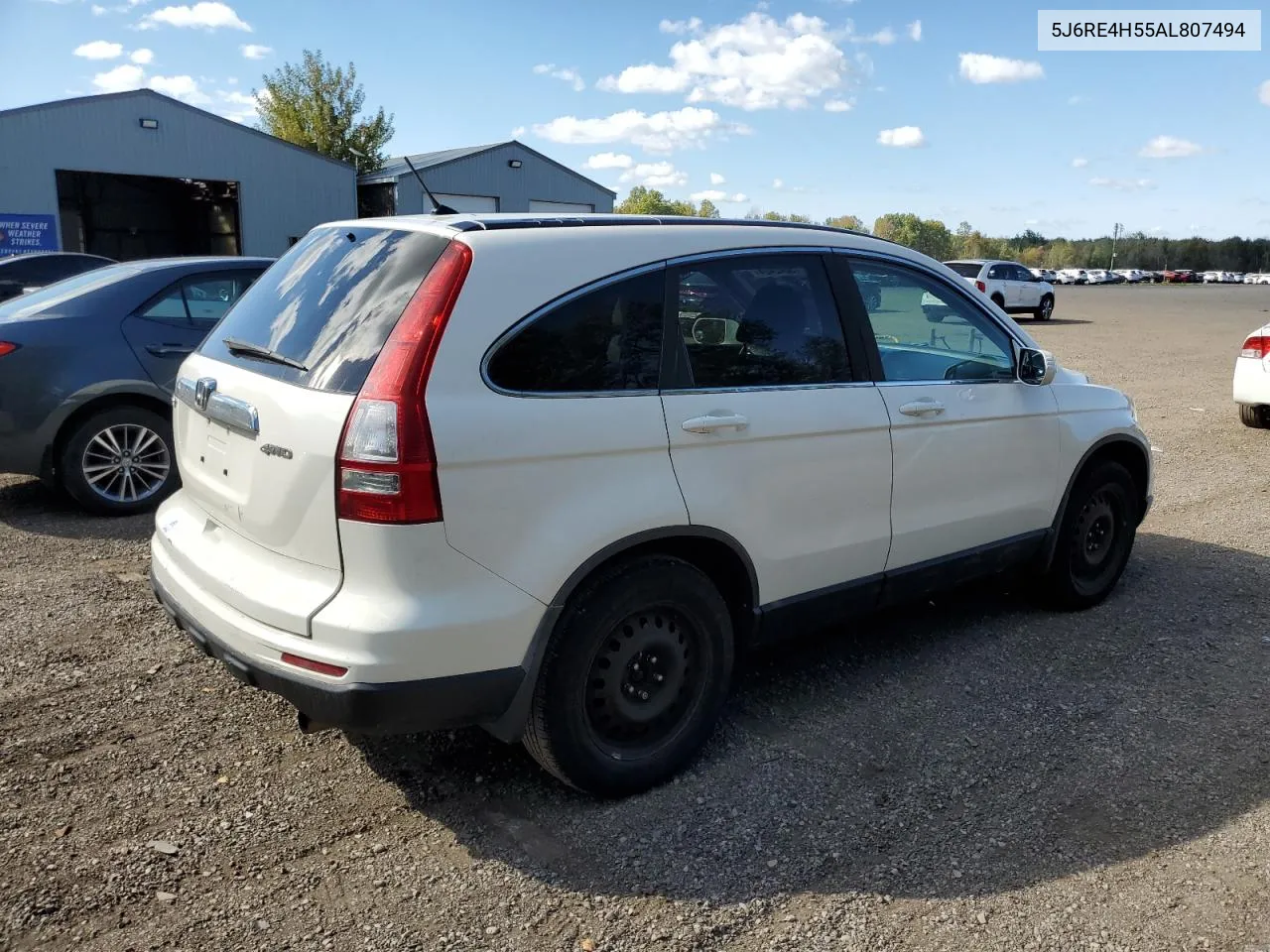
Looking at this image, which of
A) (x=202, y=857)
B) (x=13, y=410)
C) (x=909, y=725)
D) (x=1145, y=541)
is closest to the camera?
(x=202, y=857)

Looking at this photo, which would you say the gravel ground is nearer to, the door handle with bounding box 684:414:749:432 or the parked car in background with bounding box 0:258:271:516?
the door handle with bounding box 684:414:749:432

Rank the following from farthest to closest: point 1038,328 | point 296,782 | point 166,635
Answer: point 1038,328 < point 166,635 < point 296,782

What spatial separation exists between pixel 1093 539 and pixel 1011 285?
82.4ft

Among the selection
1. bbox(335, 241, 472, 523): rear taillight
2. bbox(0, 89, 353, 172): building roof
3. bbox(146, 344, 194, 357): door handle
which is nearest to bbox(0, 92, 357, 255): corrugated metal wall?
bbox(0, 89, 353, 172): building roof

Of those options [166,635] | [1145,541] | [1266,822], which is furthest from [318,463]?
[1145,541]

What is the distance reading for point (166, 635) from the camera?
175 inches

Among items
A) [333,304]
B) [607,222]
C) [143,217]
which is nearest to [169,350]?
[333,304]

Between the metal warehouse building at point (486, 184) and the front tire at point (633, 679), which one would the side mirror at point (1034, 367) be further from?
the metal warehouse building at point (486, 184)

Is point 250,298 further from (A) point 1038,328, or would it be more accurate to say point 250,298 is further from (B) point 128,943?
(A) point 1038,328

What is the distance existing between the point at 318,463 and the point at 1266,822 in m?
→ 3.18

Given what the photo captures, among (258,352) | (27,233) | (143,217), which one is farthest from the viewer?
(143,217)

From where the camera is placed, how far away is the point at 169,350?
6.51 metres

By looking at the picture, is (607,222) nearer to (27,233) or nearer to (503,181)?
(27,233)

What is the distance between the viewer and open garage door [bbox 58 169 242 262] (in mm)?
33531
